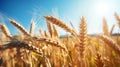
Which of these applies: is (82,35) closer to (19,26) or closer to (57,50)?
(57,50)

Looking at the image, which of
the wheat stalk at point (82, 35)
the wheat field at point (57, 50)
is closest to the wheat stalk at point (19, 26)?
the wheat field at point (57, 50)

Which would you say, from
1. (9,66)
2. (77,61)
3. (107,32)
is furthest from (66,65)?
(107,32)

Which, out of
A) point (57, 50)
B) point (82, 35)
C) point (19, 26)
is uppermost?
point (19, 26)

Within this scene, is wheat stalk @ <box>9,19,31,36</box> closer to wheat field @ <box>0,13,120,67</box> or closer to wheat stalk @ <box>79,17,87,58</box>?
wheat field @ <box>0,13,120,67</box>

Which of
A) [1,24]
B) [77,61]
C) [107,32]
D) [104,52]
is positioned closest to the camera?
[77,61]

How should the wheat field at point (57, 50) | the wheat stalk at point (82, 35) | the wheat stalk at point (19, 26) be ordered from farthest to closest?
the wheat stalk at point (19, 26), the wheat stalk at point (82, 35), the wheat field at point (57, 50)

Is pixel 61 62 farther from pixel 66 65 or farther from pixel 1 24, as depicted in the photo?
pixel 1 24

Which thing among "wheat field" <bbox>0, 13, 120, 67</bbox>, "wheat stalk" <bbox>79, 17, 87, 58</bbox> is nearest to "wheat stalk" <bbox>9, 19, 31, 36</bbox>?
"wheat field" <bbox>0, 13, 120, 67</bbox>

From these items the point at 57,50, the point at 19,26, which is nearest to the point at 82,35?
the point at 57,50

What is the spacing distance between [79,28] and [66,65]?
0.38 metres

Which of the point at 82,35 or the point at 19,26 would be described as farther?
the point at 19,26

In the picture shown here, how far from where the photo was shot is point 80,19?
2.27 m

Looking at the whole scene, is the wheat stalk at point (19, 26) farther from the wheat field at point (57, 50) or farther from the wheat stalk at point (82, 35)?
the wheat stalk at point (82, 35)

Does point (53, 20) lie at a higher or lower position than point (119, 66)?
higher
